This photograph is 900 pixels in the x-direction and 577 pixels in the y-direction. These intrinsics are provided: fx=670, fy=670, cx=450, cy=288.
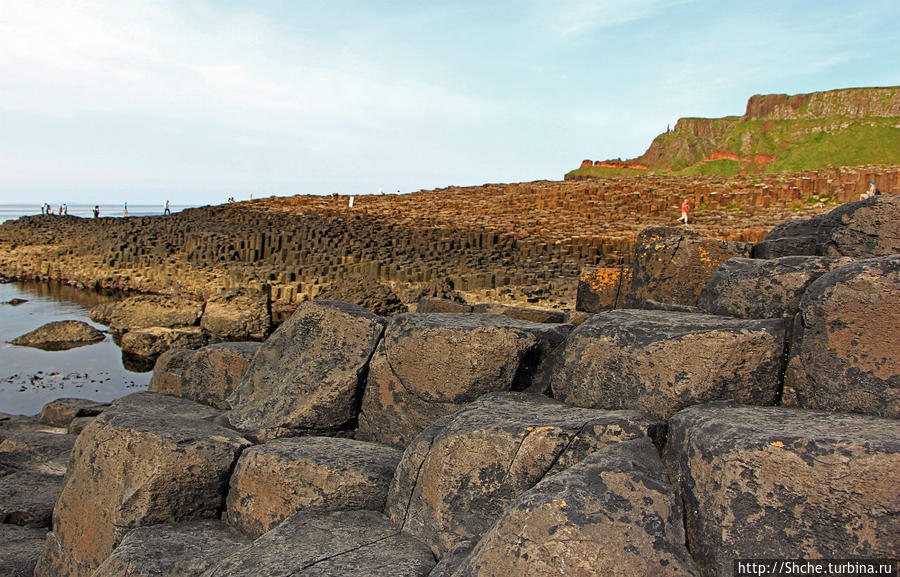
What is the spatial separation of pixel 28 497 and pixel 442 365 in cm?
497

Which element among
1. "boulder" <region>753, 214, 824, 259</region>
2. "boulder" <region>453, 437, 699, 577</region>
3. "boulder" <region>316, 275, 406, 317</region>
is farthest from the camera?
"boulder" <region>316, 275, 406, 317</region>

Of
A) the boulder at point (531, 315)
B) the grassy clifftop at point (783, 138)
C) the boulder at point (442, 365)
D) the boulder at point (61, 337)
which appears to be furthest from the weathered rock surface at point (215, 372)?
the grassy clifftop at point (783, 138)

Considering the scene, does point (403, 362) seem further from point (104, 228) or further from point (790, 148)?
point (790, 148)

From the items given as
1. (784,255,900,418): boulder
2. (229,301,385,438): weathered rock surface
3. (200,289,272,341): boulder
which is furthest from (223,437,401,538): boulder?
(200,289,272,341): boulder

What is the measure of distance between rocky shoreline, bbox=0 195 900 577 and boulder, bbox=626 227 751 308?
0.06 ft

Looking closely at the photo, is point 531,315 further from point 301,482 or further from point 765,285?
point 301,482

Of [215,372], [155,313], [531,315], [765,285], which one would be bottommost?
Answer: [155,313]

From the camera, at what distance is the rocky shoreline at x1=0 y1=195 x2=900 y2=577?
323cm

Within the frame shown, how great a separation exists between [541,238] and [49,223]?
39960 mm

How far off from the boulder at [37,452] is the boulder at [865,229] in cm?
852

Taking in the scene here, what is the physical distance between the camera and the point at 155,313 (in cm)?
2069

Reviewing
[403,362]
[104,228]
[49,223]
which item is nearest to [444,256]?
[403,362]

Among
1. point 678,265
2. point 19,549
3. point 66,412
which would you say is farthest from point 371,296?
→ point 678,265

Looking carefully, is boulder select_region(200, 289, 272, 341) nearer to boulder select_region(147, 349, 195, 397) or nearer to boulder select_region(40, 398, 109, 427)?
boulder select_region(40, 398, 109, 427)
